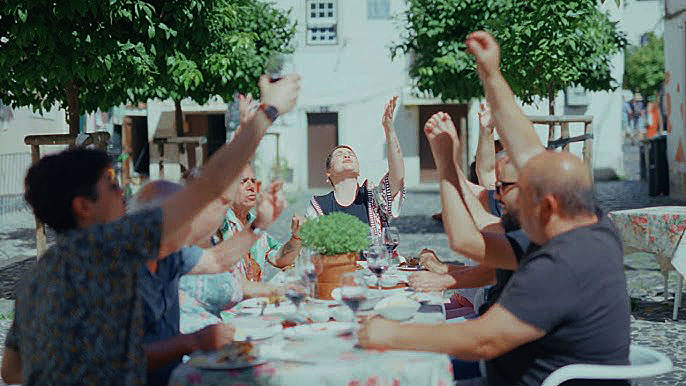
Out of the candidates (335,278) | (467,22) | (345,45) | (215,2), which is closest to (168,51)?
(215,2)

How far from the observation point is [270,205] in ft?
12.7

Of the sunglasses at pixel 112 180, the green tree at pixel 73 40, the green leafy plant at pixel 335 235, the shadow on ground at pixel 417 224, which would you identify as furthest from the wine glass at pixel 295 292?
the shadow on ground at pixel 417 224

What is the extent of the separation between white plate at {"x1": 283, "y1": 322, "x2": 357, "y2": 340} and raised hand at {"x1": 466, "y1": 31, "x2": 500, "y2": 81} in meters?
1.07

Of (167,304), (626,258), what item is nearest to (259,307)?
(167,304)

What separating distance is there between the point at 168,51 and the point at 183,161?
988cm

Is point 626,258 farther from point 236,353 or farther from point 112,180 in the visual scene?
point 112,180

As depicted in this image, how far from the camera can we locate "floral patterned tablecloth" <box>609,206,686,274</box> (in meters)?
7.21

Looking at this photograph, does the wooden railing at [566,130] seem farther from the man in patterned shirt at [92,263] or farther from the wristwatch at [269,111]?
the man in patterned shirt at [92,263]

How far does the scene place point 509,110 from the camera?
135 inches

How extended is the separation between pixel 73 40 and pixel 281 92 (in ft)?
18.7

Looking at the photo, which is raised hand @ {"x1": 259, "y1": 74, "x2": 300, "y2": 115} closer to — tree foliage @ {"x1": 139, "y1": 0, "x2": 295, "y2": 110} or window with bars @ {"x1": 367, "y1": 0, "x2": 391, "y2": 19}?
tree foliage @ {"x1": 139, "y1": 0, "x2": 295, "y2": 110}

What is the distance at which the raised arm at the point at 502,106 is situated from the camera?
3367 millimetres

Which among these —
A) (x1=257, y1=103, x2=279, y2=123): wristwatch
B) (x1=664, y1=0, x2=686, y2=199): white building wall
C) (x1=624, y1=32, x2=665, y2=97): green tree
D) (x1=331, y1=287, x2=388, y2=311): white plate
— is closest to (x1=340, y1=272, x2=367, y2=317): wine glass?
(x1=331, y1=287, x2=388, y2=311): white plate

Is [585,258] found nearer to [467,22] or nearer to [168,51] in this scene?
[168,51]
